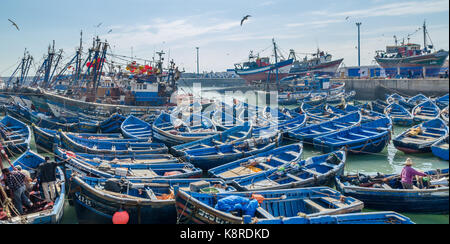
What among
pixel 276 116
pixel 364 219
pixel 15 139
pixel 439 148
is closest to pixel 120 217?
pixel 364 219

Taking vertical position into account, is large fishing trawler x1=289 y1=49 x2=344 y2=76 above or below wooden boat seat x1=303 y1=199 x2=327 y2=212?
above

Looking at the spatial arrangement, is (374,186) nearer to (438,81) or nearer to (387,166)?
(387,166)

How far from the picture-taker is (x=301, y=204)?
965 cm

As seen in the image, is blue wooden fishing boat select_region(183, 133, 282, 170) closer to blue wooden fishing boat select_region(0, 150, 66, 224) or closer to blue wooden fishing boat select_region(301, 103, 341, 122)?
blue wooden fishing boat select_region(0, 150, 66, 224)

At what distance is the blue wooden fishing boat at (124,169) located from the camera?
11344mm

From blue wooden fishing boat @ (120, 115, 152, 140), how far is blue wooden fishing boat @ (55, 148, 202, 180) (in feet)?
19.6

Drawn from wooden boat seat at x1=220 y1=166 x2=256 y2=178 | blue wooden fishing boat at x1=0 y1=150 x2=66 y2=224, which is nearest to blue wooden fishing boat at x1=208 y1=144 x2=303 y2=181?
wooden boat seat at x1=220 y1=166 x2=256 y2=178

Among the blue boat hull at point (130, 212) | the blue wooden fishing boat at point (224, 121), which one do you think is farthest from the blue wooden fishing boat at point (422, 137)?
the blue boat hull at point (130, 212)

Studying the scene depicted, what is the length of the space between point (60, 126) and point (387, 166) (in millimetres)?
20152

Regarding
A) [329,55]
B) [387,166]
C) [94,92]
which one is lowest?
[387,166]

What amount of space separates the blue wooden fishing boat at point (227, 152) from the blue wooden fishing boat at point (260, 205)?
5681 millimetres

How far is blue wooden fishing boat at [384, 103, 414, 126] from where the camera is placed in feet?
85.0

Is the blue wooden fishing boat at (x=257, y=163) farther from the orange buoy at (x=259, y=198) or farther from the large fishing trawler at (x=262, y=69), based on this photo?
the large fishing trawler at (x=262, y=69)
